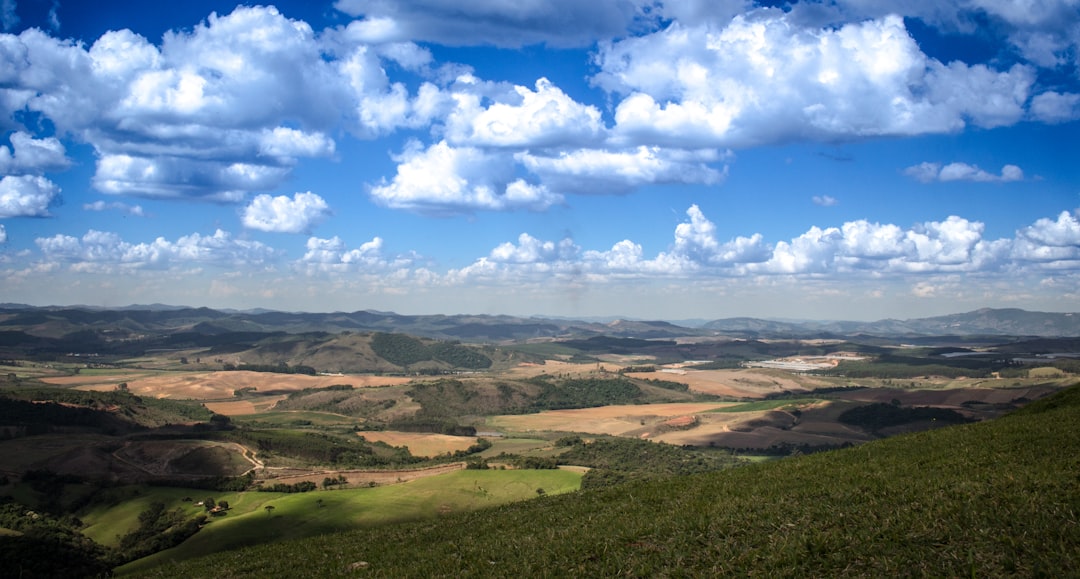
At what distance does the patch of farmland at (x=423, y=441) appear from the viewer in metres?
142

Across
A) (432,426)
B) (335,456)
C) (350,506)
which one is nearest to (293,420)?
(432,426)

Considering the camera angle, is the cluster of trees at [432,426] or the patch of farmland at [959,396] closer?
the patch of farmland at [959,396]

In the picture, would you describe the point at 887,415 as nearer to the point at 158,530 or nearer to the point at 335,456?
the point at 335,456

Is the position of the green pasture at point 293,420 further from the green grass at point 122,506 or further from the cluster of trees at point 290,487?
the green grass at point 122,506

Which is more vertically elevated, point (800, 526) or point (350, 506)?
point (800, 526)

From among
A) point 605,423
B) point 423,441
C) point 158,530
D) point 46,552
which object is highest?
point 46,552

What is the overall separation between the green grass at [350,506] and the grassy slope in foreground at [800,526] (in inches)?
942

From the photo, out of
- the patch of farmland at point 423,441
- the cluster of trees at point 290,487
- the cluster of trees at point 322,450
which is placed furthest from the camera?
the patch of farmland at point 423,441

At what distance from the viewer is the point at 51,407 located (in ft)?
464

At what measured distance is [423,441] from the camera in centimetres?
15300

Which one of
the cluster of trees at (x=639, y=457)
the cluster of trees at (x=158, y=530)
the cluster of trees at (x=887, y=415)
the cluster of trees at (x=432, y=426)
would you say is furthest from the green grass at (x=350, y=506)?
the cluster of trees at (x=887, y=415)

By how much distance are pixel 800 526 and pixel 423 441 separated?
14181cm

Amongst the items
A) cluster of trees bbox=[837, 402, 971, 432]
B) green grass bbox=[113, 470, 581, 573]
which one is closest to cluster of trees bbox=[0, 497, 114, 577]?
green grass bbox=[113, 470, 581, 573]

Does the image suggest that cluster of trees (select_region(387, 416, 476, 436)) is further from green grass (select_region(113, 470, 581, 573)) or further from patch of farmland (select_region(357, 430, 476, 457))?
green grass (select_region(113, 470, 581, 573))
